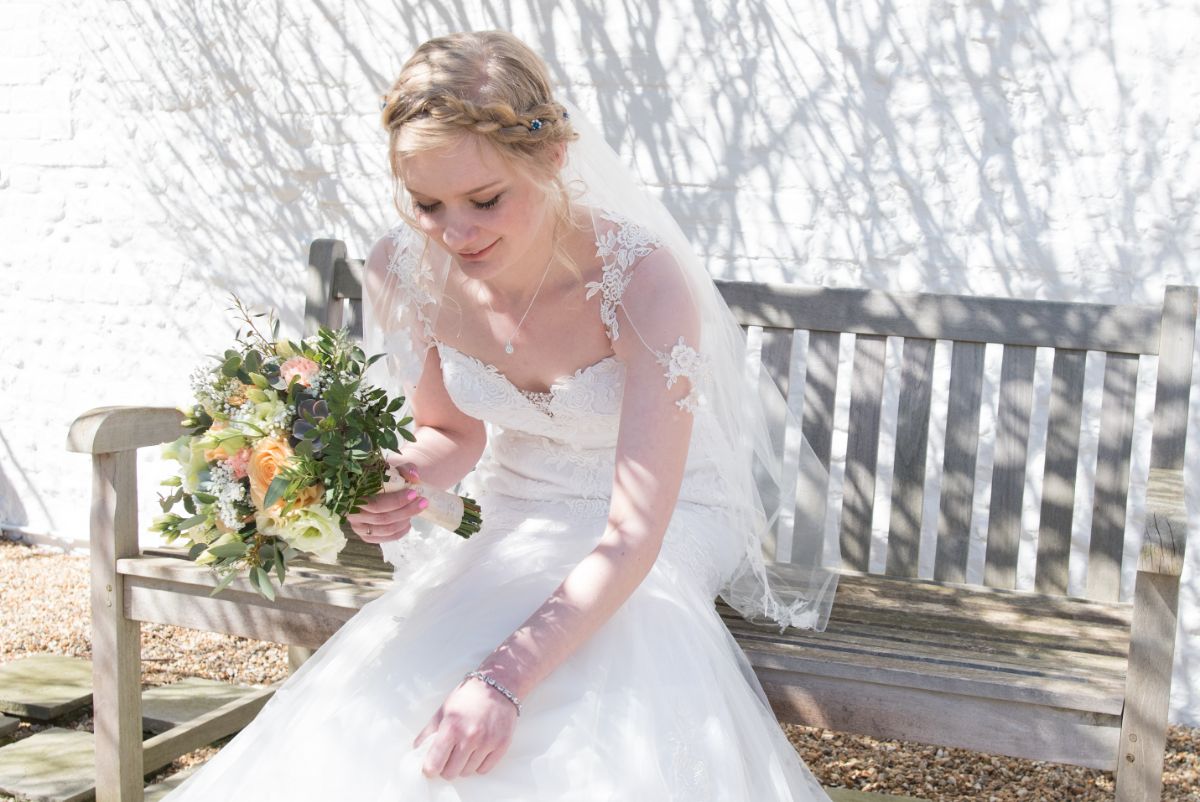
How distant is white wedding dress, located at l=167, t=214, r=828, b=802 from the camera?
1.68 m

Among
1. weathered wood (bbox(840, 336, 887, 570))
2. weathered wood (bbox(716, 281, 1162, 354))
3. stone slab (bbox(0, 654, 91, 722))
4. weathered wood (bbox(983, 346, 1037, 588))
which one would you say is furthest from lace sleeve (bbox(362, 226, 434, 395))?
stone slab (bbox(0, 654, 91, 722))

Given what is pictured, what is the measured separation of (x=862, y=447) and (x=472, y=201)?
1.55 m

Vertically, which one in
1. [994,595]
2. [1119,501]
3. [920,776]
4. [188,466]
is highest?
[188,466]

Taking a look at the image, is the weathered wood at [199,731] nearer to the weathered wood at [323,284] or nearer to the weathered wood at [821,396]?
the weathered wood at [323,284]

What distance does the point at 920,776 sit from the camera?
3.50m

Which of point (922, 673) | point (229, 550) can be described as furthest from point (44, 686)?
point (922, 673)

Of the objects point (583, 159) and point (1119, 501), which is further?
point (1119, 501)

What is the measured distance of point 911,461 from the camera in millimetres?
3041

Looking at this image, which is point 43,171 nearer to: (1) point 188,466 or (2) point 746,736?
(1) point 188,466

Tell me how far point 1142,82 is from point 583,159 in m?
1.98

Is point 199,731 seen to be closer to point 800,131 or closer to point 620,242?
point 620,242

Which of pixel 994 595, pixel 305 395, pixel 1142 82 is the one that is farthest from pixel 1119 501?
pixel 305 395

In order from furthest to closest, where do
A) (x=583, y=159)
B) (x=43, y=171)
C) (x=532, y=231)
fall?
(x=43, y=171), (x=583, y=159), (x=532, y=231)

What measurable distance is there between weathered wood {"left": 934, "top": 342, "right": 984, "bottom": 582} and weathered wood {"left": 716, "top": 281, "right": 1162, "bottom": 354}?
0.08 meters
